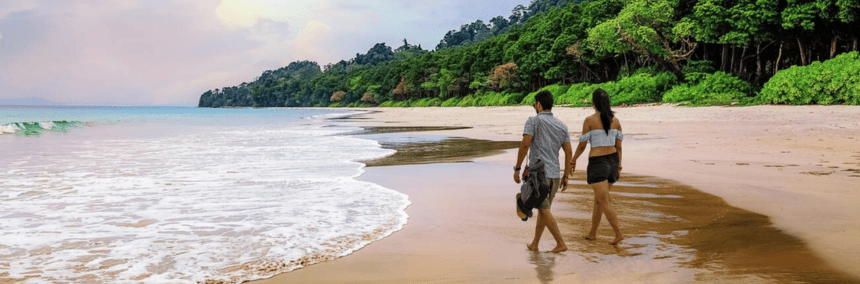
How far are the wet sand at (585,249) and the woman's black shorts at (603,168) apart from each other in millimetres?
564

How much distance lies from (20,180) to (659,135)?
50.4 feet

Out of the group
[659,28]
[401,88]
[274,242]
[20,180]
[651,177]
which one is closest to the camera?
[274,242]

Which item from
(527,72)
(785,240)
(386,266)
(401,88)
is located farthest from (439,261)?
(401,88)

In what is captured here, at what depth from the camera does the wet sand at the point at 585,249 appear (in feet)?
12.4

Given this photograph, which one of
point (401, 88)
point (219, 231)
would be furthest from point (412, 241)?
point (401, 88)

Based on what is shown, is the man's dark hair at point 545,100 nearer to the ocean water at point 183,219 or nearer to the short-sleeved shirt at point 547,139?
the short-sleeved shirt at point 547,139

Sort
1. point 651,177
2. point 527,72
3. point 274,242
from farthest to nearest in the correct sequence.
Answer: point 527,72
point 651,177
point 274,242

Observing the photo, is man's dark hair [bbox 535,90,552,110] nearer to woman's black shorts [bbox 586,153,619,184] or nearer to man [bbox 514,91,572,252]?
man [bbox 514,91,572,252]

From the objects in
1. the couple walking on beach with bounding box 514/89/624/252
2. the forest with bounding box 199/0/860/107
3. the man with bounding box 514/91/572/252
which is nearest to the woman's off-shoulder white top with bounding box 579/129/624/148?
the couple walking on beach with bounding box 514/89/624/252

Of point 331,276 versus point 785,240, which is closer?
point 331,276

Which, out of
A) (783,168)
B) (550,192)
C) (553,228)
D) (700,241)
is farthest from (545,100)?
(783,168)

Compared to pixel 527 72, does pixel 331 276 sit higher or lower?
lower

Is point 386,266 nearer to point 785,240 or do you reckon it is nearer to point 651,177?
point 785,240

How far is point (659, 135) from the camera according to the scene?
16.2 meters
